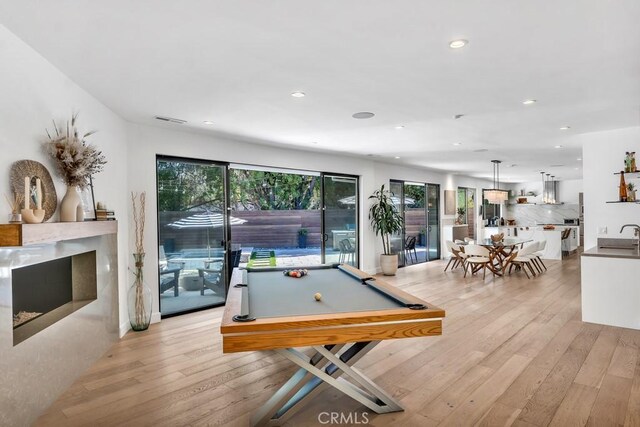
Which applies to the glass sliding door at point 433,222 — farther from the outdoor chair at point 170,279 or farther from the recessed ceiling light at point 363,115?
the outdoor chair at point 170,279

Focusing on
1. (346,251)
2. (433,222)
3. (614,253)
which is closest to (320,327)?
(614,253)

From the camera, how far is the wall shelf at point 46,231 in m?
2.24

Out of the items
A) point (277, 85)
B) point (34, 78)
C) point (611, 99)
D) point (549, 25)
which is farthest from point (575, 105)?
point (34, 78)

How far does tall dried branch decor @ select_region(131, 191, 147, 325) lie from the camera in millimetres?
4714

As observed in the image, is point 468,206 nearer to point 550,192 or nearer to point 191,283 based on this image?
point 550,192

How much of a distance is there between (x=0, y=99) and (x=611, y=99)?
17.3 feet

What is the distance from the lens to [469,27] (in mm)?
2395

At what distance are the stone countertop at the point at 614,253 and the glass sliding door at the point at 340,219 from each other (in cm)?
435

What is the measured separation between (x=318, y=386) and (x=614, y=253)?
4260 millimetres

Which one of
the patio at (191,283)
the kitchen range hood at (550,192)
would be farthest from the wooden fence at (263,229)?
the kitchen range hood at (550,192)

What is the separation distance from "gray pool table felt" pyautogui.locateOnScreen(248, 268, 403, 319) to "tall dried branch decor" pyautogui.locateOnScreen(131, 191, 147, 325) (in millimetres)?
1732

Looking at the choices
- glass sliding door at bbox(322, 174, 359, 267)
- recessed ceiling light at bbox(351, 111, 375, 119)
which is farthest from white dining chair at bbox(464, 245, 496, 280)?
recessed ceiling light at bbox(351, 111, 375, 119)

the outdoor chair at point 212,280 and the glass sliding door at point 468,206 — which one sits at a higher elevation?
the glass sliding door at point 468,206

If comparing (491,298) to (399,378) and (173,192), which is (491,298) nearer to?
(399,378)
